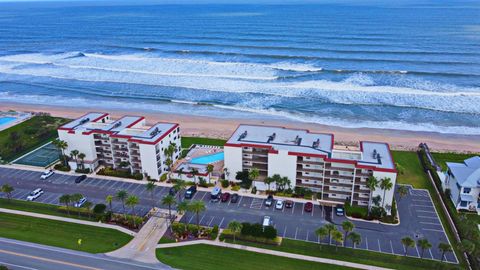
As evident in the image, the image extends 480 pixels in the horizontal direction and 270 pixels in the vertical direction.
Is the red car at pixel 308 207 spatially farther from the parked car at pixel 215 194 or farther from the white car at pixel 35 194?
the white car at pixel 35 194

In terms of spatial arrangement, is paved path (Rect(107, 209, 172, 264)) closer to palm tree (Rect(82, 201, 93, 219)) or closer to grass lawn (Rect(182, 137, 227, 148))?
palm tree (Rect(82, 201, 93, 219))

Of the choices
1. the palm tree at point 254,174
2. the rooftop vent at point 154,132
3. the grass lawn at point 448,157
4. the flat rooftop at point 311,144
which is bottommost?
the grass lawn at point 448,157

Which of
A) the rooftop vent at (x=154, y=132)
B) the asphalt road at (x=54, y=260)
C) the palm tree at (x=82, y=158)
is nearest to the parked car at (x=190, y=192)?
the rooftop vent at (x=154, y=132)

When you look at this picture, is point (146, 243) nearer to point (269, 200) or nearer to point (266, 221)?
point (266, 221)

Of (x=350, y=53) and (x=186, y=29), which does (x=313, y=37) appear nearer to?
(x=350, y=53)

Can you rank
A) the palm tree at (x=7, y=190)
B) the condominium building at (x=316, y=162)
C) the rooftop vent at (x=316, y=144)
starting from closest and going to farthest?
the condominium building at (x=316, y=162) → the palm tree at (x=7, y=190) → the rooftop vent at (x=316, y=144)

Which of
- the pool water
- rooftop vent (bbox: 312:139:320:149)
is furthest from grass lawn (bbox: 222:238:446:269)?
the pool water

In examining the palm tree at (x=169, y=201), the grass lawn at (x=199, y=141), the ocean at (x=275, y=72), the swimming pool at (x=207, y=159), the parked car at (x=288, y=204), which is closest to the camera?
the palm tree at (x=169, y=201)

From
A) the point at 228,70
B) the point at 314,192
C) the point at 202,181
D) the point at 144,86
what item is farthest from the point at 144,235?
the point at 228,70
